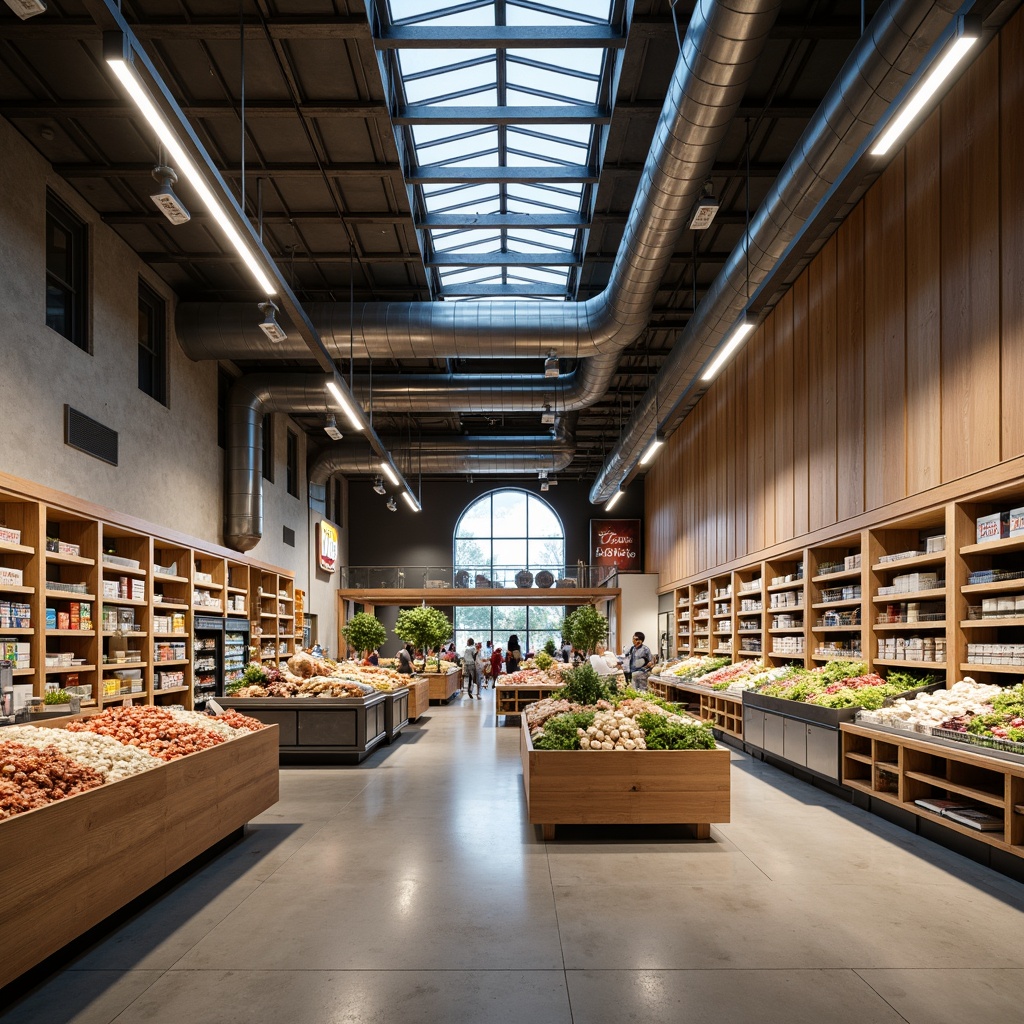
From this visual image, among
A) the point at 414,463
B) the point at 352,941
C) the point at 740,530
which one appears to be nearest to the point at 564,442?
the point at 414,463

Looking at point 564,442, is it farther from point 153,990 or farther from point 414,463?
point 153,990

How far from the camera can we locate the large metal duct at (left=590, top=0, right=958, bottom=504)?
561cm

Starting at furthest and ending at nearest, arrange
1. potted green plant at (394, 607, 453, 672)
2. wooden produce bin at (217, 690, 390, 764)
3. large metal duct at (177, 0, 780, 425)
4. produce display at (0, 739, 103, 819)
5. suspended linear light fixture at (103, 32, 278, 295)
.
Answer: potted green plant at (394, 607, 453, 672)
wooden produce bin at (217, 690, 390, 764)
large metal duct at (177, 0, 780, 425)
suspended linear light fixture at (103, 32, 278, 295)
produce display at (0, 739, 103, 819)

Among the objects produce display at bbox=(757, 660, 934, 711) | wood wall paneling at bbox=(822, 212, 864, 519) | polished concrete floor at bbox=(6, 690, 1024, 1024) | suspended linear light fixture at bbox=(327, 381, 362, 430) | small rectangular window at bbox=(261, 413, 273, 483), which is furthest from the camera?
small rectangular window at bbox=(261, 413, 273, 483)

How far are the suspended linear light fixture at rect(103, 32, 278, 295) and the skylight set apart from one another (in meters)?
2.30

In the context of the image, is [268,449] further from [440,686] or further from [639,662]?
[639,662]

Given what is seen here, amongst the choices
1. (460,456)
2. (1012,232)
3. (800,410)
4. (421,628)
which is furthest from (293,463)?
(1012,232)

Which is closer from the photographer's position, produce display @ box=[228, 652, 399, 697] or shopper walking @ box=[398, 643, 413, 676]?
produce display @ box=[228, 652, 399, 697]

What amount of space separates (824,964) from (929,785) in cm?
335

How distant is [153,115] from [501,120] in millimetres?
4101

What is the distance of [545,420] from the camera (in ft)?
50.0

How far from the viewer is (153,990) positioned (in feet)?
12.5

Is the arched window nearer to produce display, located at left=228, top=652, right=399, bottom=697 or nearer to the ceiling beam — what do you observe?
produce display, located at left=228, top=652, right=399, bottom=697

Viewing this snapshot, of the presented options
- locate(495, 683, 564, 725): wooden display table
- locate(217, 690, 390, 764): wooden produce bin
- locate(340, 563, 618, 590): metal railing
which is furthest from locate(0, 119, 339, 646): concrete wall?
locate(340, 563, 618, 590): metal railing
